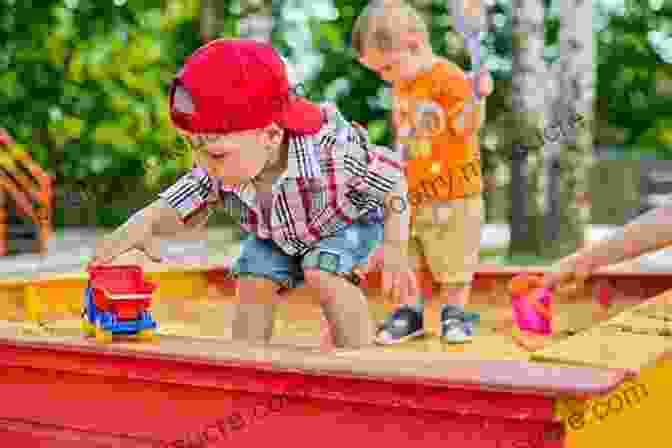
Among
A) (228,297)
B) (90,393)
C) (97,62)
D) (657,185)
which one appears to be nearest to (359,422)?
(90,393)

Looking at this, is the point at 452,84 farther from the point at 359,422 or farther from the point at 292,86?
the point at 359,422

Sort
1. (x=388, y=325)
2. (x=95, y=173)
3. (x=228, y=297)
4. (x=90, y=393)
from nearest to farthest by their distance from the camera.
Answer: (x=90, y=393) < (x=388, y=325) < (x=228, y=297) < (x=95, y=173)

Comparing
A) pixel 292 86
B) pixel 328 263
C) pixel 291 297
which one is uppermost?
pixel 292 86

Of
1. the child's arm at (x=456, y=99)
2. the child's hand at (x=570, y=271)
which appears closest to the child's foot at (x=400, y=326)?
the child's arm at (x=456, y=99)

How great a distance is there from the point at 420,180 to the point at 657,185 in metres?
9.88

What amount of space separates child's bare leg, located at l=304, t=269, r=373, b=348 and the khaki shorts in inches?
25.3

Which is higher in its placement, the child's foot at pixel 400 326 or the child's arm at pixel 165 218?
the child's arm at pixel 165 218

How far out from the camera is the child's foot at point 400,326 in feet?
7.39

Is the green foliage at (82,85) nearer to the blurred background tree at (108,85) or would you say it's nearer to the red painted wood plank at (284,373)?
the blurred background tree at (108,85)

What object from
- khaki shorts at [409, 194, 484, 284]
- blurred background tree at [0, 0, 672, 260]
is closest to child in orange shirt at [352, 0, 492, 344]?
khaki shorts at [409, 194, 484, 284]

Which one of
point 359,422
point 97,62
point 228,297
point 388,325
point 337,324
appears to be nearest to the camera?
point 359,422

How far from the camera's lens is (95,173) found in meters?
11.0

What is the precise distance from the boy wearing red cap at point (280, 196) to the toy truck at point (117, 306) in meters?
0.15

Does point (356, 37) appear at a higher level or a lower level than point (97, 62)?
lower
